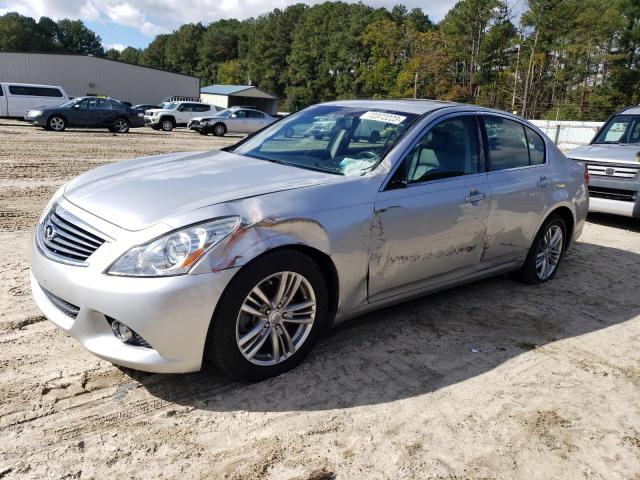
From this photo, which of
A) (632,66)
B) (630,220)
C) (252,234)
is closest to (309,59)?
(632,66)

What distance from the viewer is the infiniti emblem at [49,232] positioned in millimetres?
3178

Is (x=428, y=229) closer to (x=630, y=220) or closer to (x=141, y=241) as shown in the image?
(x=141, y=241)

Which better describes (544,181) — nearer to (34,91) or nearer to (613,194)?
(613,194)

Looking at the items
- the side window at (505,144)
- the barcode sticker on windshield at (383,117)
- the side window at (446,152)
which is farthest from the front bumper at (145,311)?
the side window at (505,144)

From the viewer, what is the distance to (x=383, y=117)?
4.17m

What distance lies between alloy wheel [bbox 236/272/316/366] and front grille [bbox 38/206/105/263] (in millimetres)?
881

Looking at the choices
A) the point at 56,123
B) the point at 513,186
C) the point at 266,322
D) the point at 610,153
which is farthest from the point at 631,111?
the point at 56,123

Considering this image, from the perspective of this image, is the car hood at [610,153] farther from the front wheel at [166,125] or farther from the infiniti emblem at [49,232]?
the front wheel at [166,125]

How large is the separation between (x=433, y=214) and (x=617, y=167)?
A: 601 cm

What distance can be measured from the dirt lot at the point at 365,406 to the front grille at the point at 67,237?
76 centimetres

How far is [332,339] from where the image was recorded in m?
3.91

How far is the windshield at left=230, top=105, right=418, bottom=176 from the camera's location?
3.87m

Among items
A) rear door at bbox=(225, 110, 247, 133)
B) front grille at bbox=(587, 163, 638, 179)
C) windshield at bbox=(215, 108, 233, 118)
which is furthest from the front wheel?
front grille at bbox=(587, 163, 638, 179)

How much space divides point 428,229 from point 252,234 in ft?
4.77
